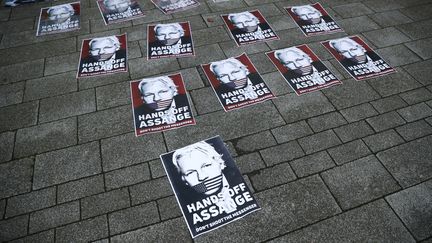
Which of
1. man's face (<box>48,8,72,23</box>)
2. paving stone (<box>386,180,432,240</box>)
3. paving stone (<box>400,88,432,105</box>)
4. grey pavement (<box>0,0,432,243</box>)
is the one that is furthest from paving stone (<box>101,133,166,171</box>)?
paving stone (<box>400,88,432,105</box>)

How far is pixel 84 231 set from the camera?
9.50 feet

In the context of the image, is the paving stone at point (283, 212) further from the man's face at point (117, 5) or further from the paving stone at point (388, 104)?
the man's face at point (117, 5)

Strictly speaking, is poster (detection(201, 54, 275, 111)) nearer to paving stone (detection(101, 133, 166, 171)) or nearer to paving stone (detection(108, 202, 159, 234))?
paving stone (detection(101, 133, 166, 171))

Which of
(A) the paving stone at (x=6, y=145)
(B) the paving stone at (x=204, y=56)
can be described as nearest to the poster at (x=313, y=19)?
(B) the paving stone at (x=204, y=56)

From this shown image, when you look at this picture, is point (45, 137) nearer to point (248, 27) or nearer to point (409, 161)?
point (248, 27)

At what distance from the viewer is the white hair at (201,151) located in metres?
3.41

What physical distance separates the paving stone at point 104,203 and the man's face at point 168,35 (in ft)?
8.73

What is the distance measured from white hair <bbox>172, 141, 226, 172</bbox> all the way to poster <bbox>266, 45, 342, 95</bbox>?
5.09ft

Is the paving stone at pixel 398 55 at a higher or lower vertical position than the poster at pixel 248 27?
lower

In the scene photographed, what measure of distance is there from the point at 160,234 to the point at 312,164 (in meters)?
1.83

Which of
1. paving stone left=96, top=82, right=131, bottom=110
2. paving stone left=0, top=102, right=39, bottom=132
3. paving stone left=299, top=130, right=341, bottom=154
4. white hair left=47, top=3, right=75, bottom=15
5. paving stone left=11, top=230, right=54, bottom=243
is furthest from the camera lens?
white hair left=47, top=3, right=75, bottom=15

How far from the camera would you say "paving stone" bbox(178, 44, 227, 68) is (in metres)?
4.58

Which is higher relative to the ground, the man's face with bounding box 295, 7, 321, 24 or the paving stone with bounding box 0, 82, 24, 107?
the man's face with bounding box 295, 7, 321, 24

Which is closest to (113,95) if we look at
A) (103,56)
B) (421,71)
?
(103,56)
